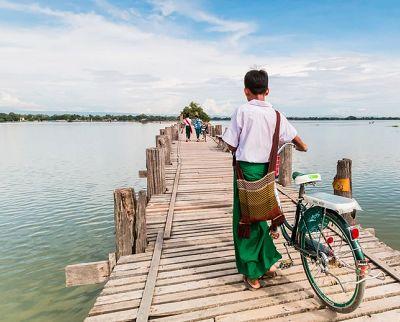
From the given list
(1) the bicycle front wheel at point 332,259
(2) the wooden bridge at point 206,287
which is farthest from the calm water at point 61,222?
(1) the bicycle front wheel at point 332,259

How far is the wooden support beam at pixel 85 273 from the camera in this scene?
4766 millimetres

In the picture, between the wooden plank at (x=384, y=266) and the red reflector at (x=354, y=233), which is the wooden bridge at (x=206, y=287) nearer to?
the wooden plank at (x=384, y=266)

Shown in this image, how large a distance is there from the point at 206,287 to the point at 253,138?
6.26 feet

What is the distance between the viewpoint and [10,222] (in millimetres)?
12914

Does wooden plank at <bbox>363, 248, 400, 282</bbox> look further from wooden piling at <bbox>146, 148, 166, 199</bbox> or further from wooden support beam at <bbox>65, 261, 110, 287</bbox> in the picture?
wooden piling at <bbox>146, 148, 166, 199</bbox>

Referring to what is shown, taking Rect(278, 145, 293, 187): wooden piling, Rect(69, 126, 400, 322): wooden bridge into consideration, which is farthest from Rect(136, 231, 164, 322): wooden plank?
Rect(278, 145, 293, 187): wooden piling

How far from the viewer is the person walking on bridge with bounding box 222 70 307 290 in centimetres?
332

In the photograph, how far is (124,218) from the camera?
4.80 metres

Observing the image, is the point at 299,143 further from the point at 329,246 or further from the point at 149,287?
the point at 149,287

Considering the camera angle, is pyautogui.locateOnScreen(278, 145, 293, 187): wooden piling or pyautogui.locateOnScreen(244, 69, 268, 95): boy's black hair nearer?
pyautogui.locateOnScreen(244, 69, 268, 95): boy's black hair

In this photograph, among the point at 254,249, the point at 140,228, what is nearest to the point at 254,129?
the point at 254,249

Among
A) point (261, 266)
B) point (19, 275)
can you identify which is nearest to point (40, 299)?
point (19, 275)

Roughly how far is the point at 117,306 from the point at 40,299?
531cm

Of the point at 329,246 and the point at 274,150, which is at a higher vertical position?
the point at 274,150
